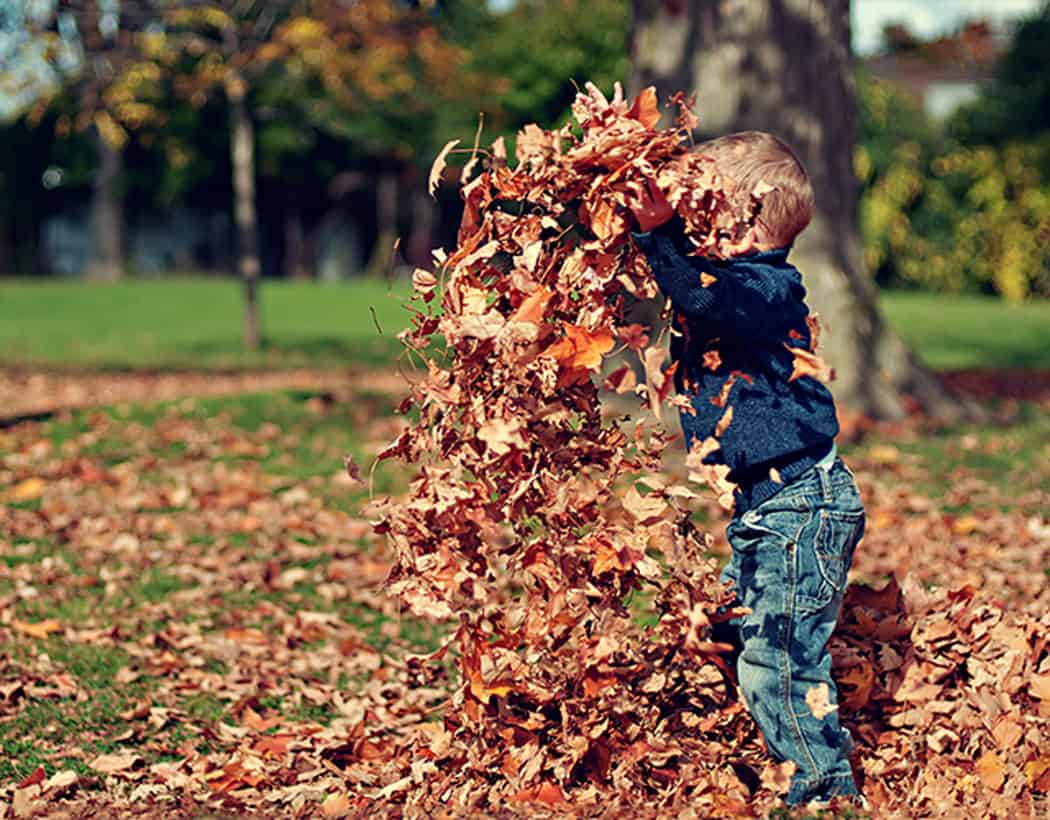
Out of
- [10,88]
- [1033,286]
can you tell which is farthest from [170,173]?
[10,88]

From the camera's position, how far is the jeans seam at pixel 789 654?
338 centimetres

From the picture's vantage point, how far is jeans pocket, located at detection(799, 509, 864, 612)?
133 inches

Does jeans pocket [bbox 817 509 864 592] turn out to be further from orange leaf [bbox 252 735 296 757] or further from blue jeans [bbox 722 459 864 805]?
orange leaf [bbox 252 735 296 757]

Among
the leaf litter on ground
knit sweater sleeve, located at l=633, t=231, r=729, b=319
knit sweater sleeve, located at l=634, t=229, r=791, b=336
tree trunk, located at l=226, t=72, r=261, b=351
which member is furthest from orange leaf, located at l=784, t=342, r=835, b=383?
tree trunk, located at l=226, t=72, r=261, b=351

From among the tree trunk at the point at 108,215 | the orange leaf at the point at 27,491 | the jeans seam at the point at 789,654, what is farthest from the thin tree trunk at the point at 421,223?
the jeans seam at the point at 789,654

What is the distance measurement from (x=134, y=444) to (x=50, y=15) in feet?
19.9

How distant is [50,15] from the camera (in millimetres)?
13055

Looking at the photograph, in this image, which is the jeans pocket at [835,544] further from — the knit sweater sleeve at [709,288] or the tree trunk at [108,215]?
the tree trunk at [108,215]

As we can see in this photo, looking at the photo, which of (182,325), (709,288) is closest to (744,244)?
(709,288)

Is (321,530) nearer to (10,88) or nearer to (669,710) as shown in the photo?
(669,710)

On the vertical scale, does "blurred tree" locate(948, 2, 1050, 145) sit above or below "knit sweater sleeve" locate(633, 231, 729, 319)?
above

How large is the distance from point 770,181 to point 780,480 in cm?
74

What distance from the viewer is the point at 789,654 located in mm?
3426

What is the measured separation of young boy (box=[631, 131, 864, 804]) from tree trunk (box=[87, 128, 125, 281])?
1474 inches
